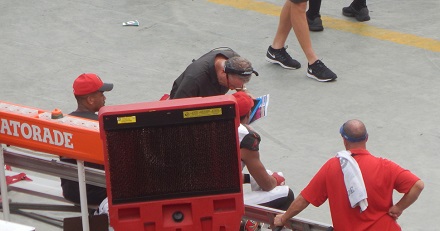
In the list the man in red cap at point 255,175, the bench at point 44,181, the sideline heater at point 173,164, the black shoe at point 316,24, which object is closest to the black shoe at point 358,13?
the black shoe at point 316,24

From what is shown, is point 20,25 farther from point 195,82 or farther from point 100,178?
point 100,178

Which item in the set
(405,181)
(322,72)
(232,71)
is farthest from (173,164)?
(322,72)

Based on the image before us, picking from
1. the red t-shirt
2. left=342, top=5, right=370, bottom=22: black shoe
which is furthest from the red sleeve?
left=342, top=5, right=370, bottom=22: black shoe

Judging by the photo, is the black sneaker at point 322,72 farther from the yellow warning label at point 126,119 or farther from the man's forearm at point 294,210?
the yellow warning label at point 126,119

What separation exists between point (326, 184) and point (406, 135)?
2.66 meters

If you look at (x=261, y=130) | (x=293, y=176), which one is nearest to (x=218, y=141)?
(x=293, y=176)

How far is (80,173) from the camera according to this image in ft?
18.3

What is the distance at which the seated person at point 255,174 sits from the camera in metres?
6.27

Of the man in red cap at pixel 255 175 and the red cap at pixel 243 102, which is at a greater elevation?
the red cap at pixel 243 102

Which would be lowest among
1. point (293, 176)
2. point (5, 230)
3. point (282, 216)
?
point (293, 176)

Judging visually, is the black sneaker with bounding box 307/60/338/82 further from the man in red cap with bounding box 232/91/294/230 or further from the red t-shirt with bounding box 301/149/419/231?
the red t-shirt with bounding box 301/149/419/231

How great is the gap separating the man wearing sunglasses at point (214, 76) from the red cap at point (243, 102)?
0.50 m

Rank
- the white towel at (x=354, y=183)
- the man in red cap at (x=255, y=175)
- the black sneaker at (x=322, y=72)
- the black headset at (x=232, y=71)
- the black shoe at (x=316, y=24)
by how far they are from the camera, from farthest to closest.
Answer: the black shoe at (x=316, y=24)
the black sneaker at (x=322, y=72)
the black headset at (x=232, y=71)
the man in red cap at (x=255, y=175)
the white towel at (x=354, y=183)

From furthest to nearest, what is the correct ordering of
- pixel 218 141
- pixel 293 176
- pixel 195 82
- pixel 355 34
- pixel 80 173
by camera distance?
1. pixel 355 34
2. pixel 293 176
3. pixel 195 82
4. pixel 80 173
5. pixel 218 141
